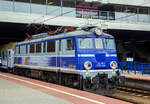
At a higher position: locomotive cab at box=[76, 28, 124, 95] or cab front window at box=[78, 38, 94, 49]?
cab front window at box=[78, 38, 94, 49]

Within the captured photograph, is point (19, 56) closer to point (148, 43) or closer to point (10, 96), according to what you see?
point (10, 96)

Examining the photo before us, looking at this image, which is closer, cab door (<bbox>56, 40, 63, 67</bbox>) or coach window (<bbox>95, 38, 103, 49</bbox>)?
coach window (<bbox>95, 38, 103, 49</bbox>)

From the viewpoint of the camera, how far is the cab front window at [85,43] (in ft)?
43.2

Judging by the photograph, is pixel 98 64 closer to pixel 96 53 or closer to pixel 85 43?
pixel 96 53

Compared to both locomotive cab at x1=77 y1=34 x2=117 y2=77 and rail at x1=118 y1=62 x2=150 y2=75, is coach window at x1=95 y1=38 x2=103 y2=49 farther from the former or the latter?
rail at x1=118 y1=62 x2=150 y2=75

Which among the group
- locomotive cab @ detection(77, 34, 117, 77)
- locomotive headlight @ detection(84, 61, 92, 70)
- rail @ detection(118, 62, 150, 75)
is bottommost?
rail @ detection(118, 62, 150, 75)

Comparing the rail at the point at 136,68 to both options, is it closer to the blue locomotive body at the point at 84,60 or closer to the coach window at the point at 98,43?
the blue locomotive body at the point at 84,60

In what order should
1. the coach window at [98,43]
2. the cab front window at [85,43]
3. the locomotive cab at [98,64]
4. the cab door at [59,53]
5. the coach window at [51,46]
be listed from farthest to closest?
the coach window at [51,46]
the cab door at [59,53]
the coach window at [98,43]
the cab front window at [85,43]
the locomotive cab at [98,64]

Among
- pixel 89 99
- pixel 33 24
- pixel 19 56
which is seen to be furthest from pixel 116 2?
pixel 89 99

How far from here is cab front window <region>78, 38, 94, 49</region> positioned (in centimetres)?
1316

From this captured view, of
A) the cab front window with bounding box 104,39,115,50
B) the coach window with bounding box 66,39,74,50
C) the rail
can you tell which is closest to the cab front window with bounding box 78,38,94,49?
the coach window with bounding box 66,39,74,50

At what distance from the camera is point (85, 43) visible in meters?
13.3

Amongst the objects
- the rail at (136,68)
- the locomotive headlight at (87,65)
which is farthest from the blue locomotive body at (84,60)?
the rail at (136,68)

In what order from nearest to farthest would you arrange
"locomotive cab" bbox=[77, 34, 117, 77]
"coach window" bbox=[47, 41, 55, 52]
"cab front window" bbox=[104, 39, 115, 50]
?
"locomotive cab" bbox=[77, 34, 117, 77], "cab front window" bbox=[104, 39, 115, 50], "coach window" bbox=[47, 41, 55, 52]
